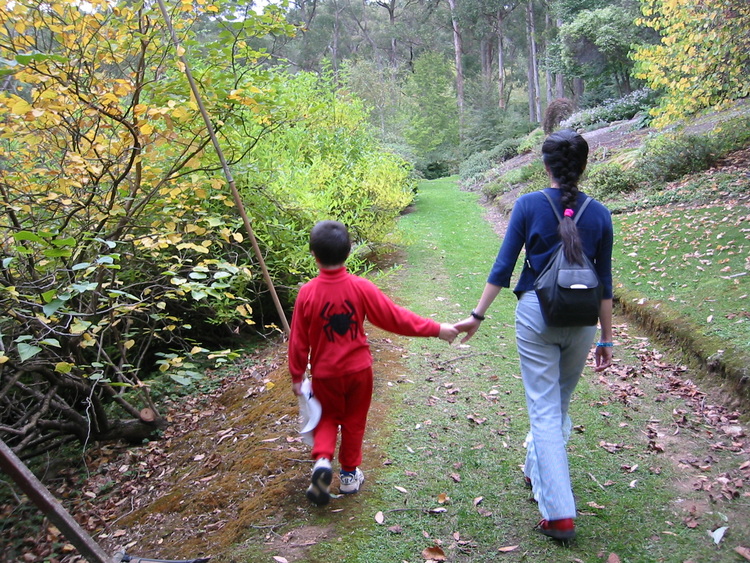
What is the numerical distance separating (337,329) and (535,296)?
104 cm

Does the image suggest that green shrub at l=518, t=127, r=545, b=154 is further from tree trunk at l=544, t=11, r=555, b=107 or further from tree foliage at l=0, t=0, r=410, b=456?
tree foliage at l=0, t=0, r=410, b=456

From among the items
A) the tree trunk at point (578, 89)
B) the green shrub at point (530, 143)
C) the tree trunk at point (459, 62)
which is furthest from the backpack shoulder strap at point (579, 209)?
the tree trunk at point (459, 62)

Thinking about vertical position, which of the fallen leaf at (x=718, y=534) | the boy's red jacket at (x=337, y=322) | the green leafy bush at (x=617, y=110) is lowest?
the fallen leaf at (x=718, y=534)

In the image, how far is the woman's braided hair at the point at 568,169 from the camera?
8.61ft

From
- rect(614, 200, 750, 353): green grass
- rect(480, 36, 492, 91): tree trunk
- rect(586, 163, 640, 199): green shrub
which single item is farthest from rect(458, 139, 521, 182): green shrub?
rect(614, 200, 750, 353): green grass

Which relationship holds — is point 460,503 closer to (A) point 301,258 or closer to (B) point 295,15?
(A) point 301,258

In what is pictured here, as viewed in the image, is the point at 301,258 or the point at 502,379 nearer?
the point at 502,379

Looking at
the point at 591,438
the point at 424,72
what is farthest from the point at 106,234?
the point at 424,72

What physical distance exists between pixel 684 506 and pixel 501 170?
2167 centimetres

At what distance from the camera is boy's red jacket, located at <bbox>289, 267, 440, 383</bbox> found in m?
2.82

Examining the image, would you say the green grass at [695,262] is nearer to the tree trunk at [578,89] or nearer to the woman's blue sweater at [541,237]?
the woman's blue sweater at [541,237]

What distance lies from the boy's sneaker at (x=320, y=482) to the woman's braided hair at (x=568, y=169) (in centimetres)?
164

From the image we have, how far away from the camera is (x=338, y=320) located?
9.24ft

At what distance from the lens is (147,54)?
4656 mm
